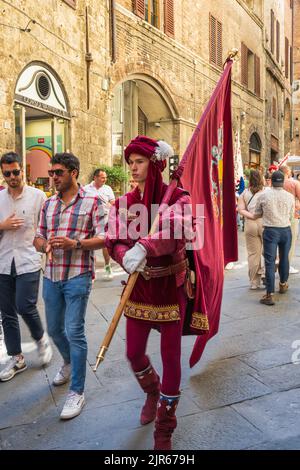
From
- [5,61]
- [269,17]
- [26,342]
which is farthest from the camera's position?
[269,17]

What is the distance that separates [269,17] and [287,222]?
25.4 meters

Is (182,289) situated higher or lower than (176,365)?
higher

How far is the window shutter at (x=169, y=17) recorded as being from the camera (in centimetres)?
1650

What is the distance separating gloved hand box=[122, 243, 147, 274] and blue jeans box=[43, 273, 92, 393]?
2.63ft

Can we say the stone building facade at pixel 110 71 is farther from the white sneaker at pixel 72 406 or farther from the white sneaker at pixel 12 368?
the white sneaker at pixel 72 406

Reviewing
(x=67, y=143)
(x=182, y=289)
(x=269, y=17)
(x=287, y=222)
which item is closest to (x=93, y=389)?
(x=182, y=289)

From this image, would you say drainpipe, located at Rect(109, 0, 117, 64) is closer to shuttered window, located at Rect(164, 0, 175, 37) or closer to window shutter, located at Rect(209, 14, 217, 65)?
shuttered window, located at Rect(164, 0, 175, 37)

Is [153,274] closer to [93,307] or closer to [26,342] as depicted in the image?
[26,342]

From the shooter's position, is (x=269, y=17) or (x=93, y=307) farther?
(x=269, y=17)

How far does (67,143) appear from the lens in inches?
473

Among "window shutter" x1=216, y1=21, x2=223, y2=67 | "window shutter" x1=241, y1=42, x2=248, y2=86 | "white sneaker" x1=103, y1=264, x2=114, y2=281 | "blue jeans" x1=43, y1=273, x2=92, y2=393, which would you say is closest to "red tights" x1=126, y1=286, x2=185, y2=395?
"blue jeans" x1=43, y1=273, x2=92, y2=393

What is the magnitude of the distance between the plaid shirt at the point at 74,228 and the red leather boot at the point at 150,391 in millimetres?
810
